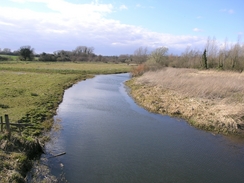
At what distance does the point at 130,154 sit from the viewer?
459 inches

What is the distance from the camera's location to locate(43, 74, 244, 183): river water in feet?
32.0

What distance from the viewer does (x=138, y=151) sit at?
12.1 m

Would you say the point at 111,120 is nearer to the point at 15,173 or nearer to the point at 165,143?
the point at 165,143

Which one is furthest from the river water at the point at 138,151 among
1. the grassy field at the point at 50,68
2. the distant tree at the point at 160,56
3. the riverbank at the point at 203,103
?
the distant tree at the point at 160,56

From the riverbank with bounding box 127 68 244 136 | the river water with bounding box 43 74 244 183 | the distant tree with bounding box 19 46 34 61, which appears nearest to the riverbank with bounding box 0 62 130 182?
the river water with bounding box 43 74 244 183

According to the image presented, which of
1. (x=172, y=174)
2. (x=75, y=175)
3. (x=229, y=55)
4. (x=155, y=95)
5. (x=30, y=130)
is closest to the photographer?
(x=75, y=175)

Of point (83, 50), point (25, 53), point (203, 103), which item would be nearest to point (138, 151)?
point (203, 103)

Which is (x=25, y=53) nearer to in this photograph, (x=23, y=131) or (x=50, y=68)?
(x=50, y=68)

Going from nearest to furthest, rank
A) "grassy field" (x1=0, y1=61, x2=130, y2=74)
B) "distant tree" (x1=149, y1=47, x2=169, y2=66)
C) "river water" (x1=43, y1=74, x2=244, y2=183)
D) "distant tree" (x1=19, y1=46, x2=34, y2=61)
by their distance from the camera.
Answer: "river water" (x1=43, y1=74, x2=244, y2=183)
"grassy field" (x1=0, y1=61, x2=130, y2=74)
"distant tree" (x1=149, y1=47, x2=169, y2=66)
"distant tree" (x1=19, y1=46, x2=34, y2=61)

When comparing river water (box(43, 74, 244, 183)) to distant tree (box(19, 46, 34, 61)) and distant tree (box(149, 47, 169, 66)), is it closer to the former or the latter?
distant tree (box(149, 47, 169, 66))

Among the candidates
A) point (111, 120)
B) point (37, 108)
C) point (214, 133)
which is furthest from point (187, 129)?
point (37, 108)

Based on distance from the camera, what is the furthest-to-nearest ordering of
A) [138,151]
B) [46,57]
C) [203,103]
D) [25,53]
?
1. [46,57]
2. [25,53]
3. [203,103]
4. [138,151]

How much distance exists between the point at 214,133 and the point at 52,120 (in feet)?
40.3

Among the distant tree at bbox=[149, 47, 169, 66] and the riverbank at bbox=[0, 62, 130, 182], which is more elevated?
the distant tree at bbox=[149, 47, 169, 66]
